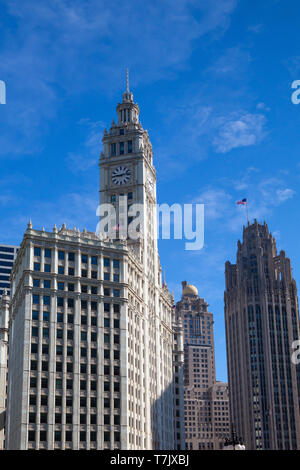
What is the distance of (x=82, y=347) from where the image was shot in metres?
126

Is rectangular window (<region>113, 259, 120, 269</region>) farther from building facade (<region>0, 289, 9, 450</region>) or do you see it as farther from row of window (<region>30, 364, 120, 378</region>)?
building facade (<region>0, 289, 9, 450</region>)

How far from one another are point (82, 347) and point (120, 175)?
52.7 m

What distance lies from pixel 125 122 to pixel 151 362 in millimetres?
62236

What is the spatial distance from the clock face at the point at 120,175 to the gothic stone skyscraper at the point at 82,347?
16.1 meters

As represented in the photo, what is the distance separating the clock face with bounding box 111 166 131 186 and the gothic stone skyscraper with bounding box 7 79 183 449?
16.1 meters

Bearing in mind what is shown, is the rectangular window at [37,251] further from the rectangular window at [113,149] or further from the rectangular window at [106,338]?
the rectangular window at [113,149]

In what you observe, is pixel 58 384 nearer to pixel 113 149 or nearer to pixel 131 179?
pixel 131 179

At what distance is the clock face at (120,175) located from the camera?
538 ft

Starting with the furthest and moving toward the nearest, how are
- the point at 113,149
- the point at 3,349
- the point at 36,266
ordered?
the point at 113,149 → the point at 3,349 → the point at 36,266

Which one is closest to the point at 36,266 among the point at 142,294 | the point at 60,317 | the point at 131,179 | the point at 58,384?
the point at 60,317

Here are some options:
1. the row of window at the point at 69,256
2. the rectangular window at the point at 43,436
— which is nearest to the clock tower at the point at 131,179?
the row of window at the point at 69,256

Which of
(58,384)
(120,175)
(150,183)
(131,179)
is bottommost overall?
(58,384)

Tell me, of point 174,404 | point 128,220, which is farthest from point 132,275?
point 174,404

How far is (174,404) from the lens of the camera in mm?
174000
